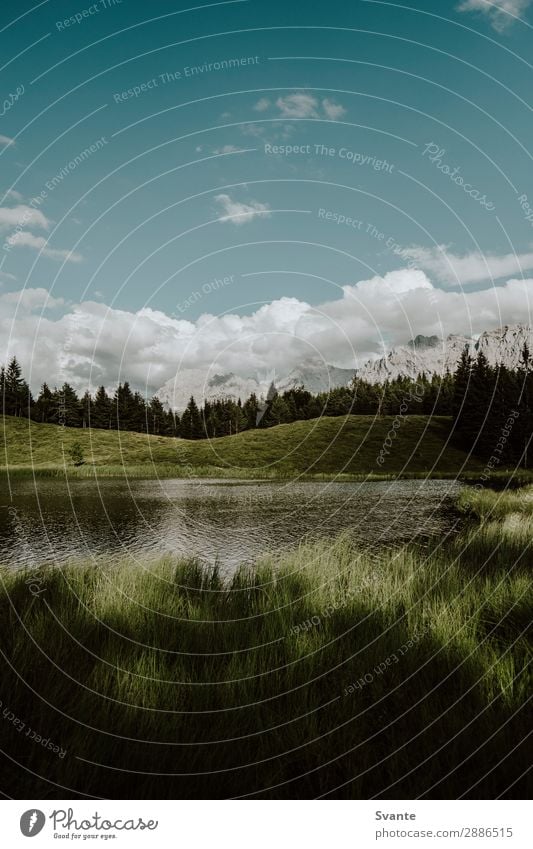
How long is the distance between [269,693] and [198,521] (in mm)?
14891

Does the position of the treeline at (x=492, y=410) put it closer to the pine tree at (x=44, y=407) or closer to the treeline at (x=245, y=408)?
the treeline at (x=245, y=408)

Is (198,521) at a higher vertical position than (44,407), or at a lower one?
lower

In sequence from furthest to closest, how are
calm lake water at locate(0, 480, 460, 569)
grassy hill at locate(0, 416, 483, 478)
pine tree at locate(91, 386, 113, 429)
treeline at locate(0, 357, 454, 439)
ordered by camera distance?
pine tree at locate(91, 386, 113, 429), treeline at locate(0, 357, 454, 439), grassy hill at locate(0, 416, 483, 478), calm lake water at locate(0, 480, 460, 569)

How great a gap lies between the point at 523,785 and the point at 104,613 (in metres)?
4.20

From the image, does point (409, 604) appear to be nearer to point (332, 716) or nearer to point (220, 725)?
point (332, 716)

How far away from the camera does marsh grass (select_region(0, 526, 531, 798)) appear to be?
2.72 meters

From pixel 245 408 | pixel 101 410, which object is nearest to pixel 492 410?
pixel 245 408

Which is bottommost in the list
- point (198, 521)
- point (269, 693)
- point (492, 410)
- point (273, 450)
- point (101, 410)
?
point (198, 521)

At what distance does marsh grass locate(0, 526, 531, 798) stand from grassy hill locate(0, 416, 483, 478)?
45.6 m

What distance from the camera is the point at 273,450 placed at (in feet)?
228

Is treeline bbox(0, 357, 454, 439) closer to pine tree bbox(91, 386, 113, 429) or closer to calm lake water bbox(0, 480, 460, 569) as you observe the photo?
pine tree bbox(91, 386, 113, 429)

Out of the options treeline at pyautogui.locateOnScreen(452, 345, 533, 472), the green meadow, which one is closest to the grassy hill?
treeline at pyautogui.locateOnScreen(452, 345, 533, 472)

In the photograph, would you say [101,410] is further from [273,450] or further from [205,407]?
[273,450]
